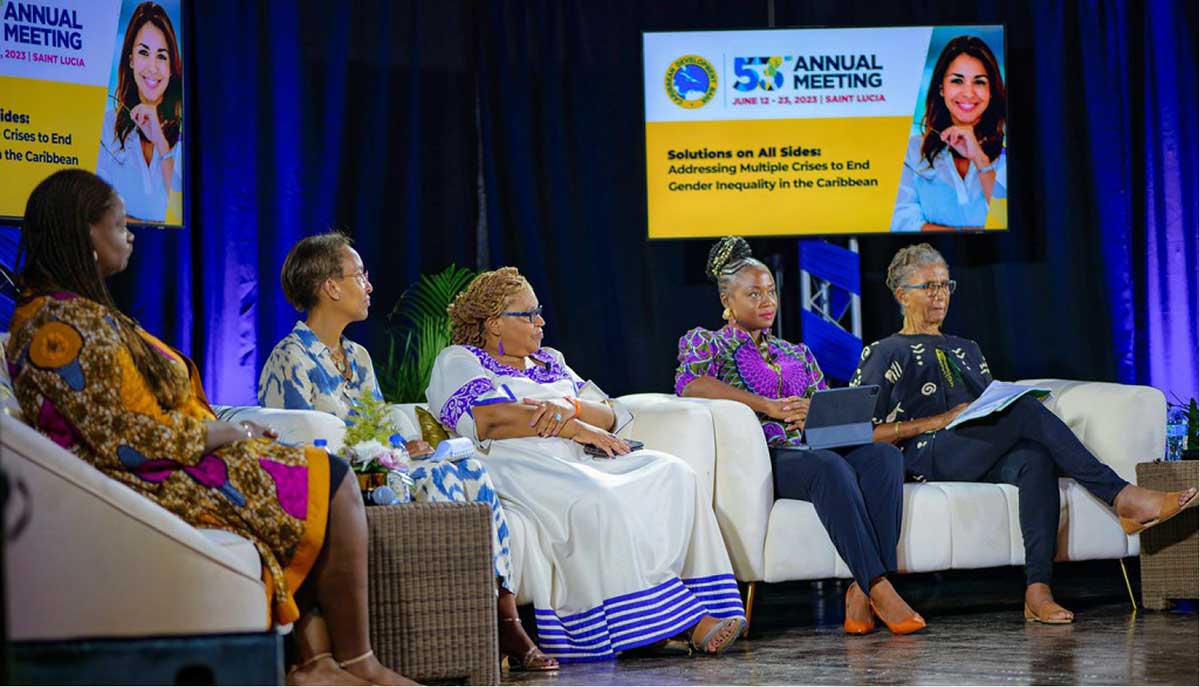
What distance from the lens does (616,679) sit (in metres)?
3.35

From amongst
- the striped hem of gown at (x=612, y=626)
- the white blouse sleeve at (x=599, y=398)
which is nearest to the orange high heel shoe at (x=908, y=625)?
the striped hem of gown at (x=612, y=626)

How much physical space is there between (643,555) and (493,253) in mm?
2387

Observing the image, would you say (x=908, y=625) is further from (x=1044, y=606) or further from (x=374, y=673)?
(x=374, y=673)

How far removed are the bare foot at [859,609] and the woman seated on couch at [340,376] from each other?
93 cm

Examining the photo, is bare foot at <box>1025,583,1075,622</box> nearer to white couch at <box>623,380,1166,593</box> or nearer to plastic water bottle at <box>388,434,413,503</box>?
white couch at <box>623,380,1166,593</box>

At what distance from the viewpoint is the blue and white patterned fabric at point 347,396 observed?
11.2 feet

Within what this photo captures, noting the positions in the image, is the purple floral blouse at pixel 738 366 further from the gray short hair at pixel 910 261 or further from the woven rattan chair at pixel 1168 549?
the woven rattan chair at pixel 1168 549

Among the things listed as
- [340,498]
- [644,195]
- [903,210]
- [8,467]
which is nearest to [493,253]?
[644,195]

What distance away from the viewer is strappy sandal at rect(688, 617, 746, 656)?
146 inches

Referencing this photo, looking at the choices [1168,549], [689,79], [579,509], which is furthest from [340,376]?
[1168,549]

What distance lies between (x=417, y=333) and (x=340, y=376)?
6.28 ft

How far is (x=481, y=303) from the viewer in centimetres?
404

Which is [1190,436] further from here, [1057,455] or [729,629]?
[729,629]

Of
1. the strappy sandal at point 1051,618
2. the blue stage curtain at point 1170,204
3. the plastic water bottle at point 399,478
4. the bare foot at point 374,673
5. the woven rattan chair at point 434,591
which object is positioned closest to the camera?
the bare foot at point 374,673
